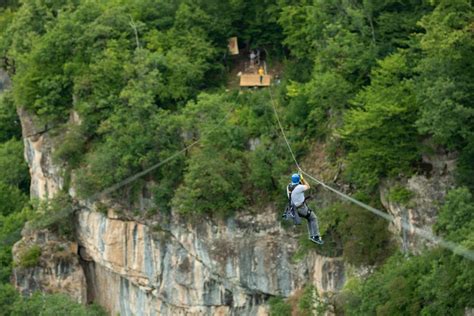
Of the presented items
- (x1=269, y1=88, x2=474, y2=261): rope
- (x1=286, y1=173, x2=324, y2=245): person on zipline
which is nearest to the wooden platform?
(x1=269, y1=88, x2=474, y2=261): rope

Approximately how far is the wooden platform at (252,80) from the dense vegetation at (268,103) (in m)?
0.93

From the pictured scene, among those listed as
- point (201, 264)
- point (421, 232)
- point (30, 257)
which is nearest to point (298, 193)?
point (421, 232)

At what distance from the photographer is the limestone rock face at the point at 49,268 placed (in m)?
61.7

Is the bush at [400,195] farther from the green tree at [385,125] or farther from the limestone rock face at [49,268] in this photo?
the limestone rock face at [49,268]

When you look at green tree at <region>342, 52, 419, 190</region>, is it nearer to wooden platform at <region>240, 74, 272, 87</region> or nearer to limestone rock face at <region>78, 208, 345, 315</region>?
limestone rock face at <region>78, 208, 345, 315</region>

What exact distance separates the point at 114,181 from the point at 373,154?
13166 mm

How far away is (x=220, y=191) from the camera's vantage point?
177ft

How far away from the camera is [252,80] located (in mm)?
58281

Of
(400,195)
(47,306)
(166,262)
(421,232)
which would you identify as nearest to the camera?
(421,232)

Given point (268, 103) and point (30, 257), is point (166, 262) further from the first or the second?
point (268, 103)

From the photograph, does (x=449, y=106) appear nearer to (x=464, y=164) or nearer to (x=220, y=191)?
(x=464, y=164)

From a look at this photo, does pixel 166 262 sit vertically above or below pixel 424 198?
below

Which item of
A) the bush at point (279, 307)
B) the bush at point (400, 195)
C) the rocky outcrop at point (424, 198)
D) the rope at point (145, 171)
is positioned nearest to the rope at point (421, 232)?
the rocky outcrop at point (424, 198)

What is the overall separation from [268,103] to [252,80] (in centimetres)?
297
